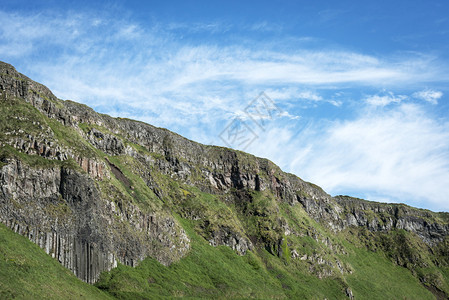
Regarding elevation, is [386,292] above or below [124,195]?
below

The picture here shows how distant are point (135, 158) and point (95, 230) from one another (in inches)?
2325

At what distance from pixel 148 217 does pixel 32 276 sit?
168 ft

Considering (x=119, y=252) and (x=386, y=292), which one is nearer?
(x=119, y=252)

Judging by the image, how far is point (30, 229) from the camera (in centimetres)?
8338

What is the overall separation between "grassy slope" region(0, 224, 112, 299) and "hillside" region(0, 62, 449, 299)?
0.49 m

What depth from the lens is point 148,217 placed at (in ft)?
401

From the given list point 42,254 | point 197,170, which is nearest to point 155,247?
point 42,254

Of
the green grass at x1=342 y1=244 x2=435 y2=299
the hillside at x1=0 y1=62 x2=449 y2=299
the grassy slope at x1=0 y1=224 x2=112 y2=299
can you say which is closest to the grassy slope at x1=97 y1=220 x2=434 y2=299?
the green grass at x1=342 y1=244 x2=435 y2=299

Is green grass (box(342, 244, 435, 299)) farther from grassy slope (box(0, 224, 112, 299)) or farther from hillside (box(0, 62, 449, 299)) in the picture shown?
grassy slope (box(0, 224, 112, 299))

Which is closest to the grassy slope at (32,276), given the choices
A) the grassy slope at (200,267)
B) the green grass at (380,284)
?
the grassy slope at (200,267)

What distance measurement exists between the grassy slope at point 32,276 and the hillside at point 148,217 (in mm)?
493

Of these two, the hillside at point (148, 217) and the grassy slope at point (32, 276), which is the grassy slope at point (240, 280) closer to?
the hillside at point (148, 217)

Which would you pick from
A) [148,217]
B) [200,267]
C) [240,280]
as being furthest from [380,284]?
[148,217]

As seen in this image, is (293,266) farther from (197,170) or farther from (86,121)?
(86,121)
